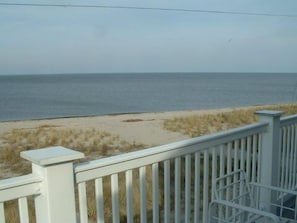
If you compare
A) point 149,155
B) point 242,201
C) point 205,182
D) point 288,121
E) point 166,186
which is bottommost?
point 242,201

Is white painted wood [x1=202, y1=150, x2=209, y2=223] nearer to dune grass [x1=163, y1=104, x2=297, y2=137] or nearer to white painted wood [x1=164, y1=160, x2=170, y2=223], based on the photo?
white painted wood [x1=164, y1=160, x2=170, y2=223]

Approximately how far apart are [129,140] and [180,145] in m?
10.4

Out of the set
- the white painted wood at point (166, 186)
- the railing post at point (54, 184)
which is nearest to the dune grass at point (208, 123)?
the white painted wood at point (166, 186)

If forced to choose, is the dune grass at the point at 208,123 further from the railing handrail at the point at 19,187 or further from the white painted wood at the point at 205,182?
the railing handrail at the point at 19,187

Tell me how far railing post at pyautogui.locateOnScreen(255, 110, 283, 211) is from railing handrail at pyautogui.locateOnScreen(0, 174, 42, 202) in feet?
7.57

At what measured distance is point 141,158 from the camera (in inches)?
78.7

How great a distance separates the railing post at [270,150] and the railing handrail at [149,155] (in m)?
0.33

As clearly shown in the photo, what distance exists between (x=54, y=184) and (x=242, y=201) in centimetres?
192

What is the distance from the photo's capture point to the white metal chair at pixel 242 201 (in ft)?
7.97

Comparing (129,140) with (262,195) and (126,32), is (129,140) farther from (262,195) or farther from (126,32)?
(126,32)

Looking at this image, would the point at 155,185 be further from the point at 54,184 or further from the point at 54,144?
the point at 54,144

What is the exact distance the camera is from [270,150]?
10.5ft

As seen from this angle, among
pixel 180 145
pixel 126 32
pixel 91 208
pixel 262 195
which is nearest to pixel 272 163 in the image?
pixel 262 195

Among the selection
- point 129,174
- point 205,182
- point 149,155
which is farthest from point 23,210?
point 205,182
